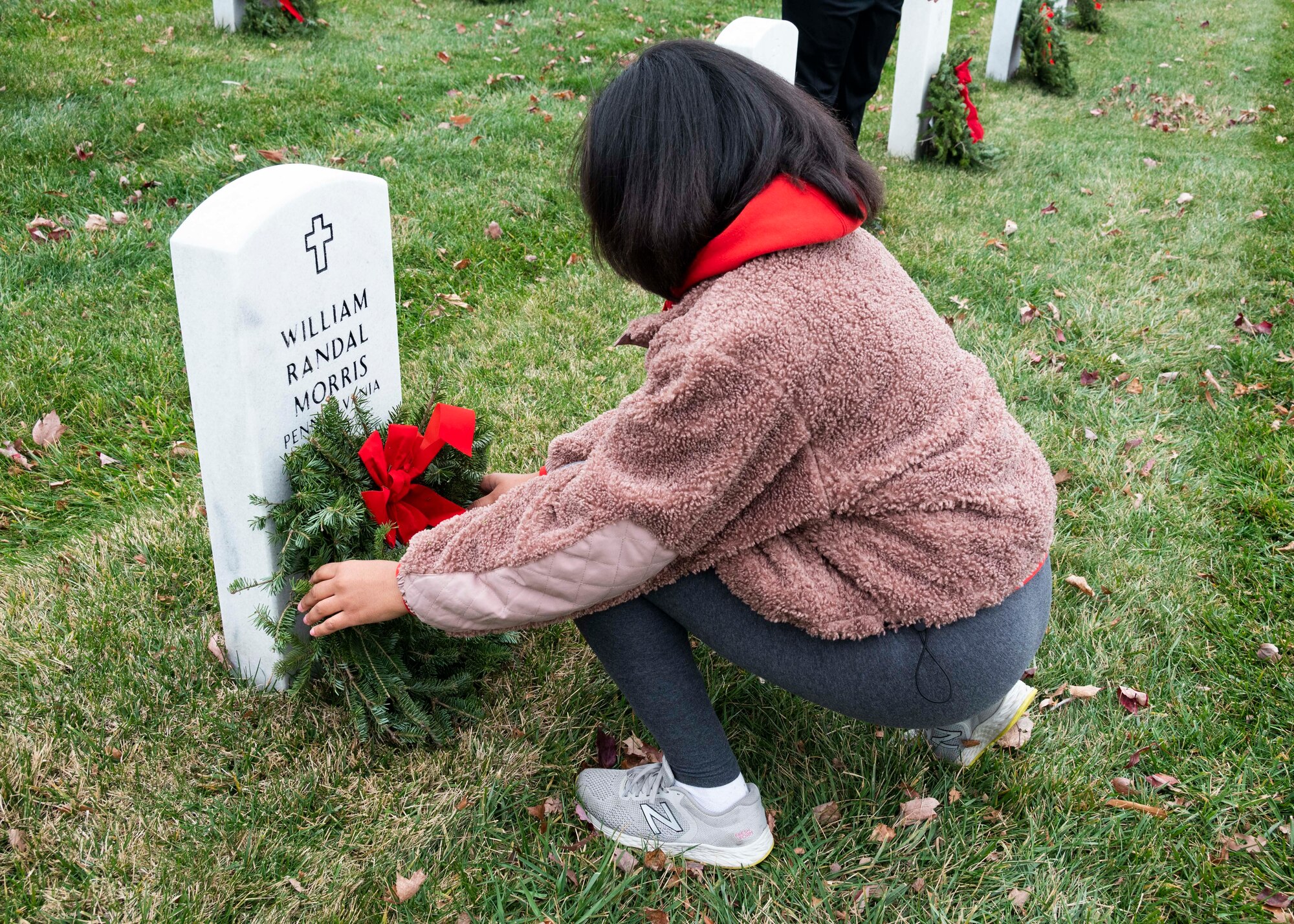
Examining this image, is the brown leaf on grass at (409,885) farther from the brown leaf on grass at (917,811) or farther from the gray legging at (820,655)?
the brown leaf on grass at (917,811)

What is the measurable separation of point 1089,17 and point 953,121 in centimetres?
595

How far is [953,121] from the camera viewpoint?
5863 millimetres

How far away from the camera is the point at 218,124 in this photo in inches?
201

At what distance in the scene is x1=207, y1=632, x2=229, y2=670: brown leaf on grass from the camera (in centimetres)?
235

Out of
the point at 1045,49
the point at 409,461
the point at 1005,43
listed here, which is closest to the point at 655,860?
the point at 409,461

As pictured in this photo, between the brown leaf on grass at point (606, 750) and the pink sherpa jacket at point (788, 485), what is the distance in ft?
2.20

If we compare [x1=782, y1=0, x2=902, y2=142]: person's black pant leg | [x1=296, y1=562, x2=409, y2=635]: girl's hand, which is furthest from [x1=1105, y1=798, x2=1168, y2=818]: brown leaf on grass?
[x1=782, y1=0, x2=902, y2=142]: person's black pant leg

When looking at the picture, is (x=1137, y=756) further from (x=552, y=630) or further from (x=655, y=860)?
(x=552, y=630)

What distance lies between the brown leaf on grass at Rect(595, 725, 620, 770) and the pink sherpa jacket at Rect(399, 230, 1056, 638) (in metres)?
0.67

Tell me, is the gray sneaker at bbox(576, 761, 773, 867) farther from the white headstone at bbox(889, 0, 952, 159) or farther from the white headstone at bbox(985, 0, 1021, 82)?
the white headstone at bbox(985, 0, 1021, 82)

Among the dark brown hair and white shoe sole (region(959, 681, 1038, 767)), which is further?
white shoe sole (region(959, 681, 1038, 767))

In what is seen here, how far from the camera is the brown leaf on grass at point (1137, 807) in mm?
2068

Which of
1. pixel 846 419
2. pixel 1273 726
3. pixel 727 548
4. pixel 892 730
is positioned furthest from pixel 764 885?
pixel 1273 726

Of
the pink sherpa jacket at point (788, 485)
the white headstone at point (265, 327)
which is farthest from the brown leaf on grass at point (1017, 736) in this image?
the white headstone at point (265, 327)
